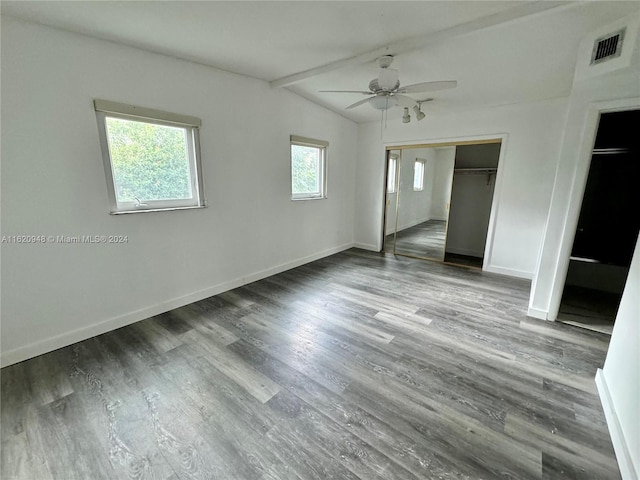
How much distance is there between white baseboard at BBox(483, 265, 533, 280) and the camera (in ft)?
13.1

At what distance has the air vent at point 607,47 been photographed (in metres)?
2.07

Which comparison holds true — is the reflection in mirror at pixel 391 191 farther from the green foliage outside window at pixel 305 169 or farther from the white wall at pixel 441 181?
the white wall at pixel 441 181

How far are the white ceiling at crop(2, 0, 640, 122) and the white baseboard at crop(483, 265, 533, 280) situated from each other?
248 centimetres

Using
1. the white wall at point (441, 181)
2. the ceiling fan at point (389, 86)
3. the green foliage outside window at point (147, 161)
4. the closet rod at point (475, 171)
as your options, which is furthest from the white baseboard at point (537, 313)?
the white wall at point (441, 181)

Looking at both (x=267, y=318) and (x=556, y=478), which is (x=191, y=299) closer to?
(x=267, y=318)

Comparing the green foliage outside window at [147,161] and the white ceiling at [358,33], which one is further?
the green foliage outside window at [147,161]

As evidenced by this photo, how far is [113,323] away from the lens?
100 inches

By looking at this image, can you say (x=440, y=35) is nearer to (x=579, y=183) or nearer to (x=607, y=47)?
(x=607, y=47)

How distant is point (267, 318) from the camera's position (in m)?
2.79

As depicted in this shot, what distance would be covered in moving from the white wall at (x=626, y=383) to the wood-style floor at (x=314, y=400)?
8 cm

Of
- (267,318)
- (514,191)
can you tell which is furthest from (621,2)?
(267,318)

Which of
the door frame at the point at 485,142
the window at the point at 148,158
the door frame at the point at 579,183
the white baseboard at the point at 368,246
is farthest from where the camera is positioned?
the white baseboard at the point at 368,246

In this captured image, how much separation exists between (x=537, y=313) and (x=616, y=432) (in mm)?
1527

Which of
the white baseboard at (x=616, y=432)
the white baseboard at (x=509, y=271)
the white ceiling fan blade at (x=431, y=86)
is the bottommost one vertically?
the white baseboard at (x=616, y=432)
